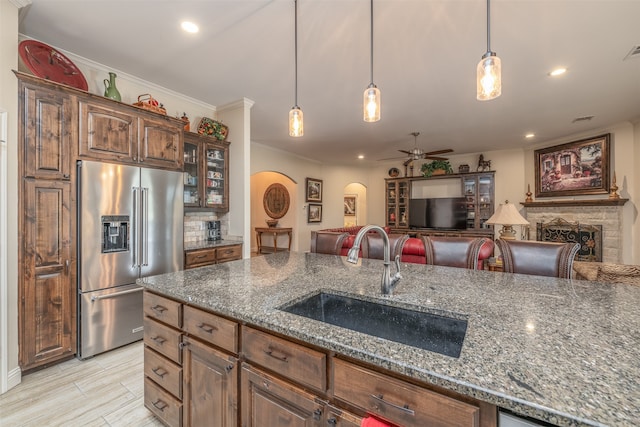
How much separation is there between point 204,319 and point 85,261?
5.95 ft

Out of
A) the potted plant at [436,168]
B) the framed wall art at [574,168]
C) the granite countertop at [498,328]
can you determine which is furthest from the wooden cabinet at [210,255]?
the framed wall art at [574,168]

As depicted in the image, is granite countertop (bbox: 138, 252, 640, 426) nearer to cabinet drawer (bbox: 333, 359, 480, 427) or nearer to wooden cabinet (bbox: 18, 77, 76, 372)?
cabinet drawer (bbox: 333, 359, 480, 427)

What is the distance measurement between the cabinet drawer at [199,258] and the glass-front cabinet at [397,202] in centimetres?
565

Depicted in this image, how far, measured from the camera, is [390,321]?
131 centimetres

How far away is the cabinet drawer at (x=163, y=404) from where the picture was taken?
4.91 feet

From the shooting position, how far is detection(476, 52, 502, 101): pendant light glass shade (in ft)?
4.50

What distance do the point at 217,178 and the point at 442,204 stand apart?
5.57 metres

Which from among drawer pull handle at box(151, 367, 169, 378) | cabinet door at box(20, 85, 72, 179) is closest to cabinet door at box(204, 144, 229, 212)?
cabinet door at box(20, 85, 72, 179)

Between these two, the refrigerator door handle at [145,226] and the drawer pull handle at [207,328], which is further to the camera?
the refrigerator door handle at [145,226]

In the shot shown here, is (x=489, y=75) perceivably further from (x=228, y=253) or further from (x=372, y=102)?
(x=228, y=253)

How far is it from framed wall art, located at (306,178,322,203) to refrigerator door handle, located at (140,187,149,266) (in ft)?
16.2

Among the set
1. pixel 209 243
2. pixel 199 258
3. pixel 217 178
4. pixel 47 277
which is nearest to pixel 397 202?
pixel 217 178

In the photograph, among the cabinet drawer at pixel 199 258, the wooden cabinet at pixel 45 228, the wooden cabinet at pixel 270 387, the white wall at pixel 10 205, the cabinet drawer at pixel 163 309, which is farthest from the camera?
the cabinet drawer at pixel 199 258

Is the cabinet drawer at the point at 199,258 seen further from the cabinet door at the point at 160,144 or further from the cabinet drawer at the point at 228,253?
the cabinet door at the point at 160,144
